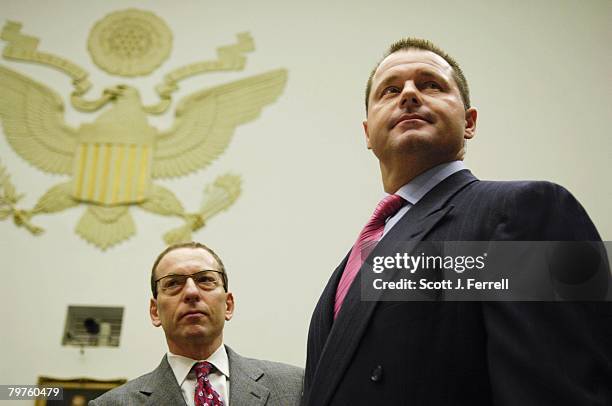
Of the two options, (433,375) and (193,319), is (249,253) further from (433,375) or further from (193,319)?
(433,375)

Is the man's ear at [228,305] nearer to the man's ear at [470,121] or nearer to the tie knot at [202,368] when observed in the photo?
the tie knot at [202,368]

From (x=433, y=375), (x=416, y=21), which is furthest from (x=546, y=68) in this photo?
A: (x=433, y=375)

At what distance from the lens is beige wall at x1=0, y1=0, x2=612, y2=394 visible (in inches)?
240

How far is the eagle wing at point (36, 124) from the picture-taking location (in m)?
6.91

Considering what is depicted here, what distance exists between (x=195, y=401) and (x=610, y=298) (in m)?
2.00

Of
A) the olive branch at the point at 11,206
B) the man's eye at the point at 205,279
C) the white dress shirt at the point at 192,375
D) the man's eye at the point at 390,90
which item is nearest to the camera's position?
the man's eye at the point at 390,90

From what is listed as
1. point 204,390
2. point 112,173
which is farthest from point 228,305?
point 112,173

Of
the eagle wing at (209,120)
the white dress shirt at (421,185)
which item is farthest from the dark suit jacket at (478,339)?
the eagle wing at (209,120)

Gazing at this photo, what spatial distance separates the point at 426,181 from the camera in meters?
1.72

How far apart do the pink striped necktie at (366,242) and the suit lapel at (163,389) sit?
133 centimetres

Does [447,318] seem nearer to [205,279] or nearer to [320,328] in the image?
[320,328]

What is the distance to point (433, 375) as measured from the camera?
4.25 feet

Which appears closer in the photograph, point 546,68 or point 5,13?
point 546,68

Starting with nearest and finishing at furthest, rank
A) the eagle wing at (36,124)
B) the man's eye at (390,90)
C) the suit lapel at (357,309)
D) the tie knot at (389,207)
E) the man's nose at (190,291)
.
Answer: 1. the suit lapel at (357,309)
2. the tie knot at (389,207)
3. the man's eye at (390,90)
4. the man's nose at (190,291)
5. the eagle wing at (36,124)
